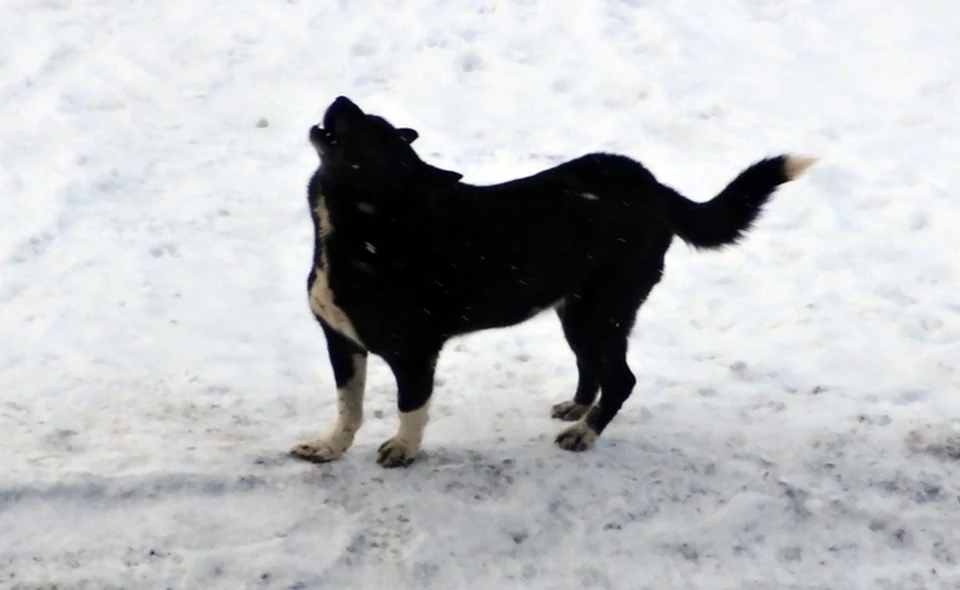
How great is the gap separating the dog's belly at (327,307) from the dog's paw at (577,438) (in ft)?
3.24

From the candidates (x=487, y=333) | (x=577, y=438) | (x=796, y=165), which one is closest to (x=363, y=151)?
(x=577, y=438)

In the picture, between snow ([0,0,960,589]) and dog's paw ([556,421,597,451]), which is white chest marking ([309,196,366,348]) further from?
dog's paw ([556,421,597,451])

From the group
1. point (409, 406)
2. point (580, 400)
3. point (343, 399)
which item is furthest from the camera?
point (580, 400)

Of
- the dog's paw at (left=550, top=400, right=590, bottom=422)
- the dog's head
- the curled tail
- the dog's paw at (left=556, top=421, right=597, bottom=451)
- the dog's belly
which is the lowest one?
the dog's paw at (left=550, top=400, right=590, bottom=422)

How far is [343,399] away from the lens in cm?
392

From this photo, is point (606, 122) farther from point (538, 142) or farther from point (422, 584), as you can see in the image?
point (422, 584)

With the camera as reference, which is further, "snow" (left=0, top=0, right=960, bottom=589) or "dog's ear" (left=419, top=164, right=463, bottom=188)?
"dog's ear" (left=419, top=164, right=463, bottom=188)

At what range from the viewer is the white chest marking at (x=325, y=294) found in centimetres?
364

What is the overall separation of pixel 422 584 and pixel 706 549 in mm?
1006

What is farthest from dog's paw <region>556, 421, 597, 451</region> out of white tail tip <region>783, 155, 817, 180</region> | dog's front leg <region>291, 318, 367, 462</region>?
white tail tip <region>783, 155, 817, 180</region>

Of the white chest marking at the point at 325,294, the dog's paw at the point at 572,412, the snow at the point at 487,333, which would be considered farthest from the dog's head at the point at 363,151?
the dog's paw at the point at 572,412

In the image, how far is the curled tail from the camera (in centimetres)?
414

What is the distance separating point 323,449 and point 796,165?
230cm

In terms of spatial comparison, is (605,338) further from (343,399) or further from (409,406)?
(343,399)
